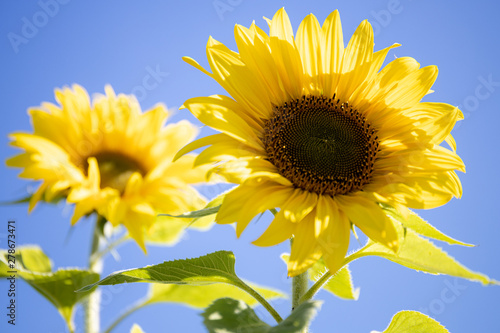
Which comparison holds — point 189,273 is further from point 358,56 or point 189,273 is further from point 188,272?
point 358,56

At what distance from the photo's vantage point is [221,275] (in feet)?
6.87

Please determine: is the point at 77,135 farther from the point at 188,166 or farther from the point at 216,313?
the point at 216,313

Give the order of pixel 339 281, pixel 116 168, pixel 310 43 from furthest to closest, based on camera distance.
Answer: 1. pixel 116 168
2. pixel 339 281
3. pixel 310 43

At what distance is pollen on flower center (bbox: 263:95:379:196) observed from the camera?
231 cm

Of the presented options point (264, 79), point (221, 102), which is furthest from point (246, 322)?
point (264, 79)

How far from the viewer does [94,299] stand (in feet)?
11.6

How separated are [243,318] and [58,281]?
151cm


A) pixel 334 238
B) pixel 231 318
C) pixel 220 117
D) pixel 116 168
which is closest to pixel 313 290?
pixel 334 238

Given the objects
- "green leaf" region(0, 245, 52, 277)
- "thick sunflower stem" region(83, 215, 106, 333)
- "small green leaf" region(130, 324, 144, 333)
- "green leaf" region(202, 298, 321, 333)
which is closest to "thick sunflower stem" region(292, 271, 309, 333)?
"green leaf" region(202, 298, 321, 333)

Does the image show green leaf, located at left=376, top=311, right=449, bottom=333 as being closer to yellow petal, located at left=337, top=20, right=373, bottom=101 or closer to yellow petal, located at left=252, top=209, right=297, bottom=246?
yellow petal, located at left=252, top=209, right=297, bottom=246

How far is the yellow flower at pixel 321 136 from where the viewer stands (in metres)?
1.94

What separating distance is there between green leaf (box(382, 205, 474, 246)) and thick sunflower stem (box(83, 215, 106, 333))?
2144 mm

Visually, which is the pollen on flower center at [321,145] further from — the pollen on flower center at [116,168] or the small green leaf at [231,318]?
the pollen on flower center at [116,168]

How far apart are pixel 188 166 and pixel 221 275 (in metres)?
1.82
